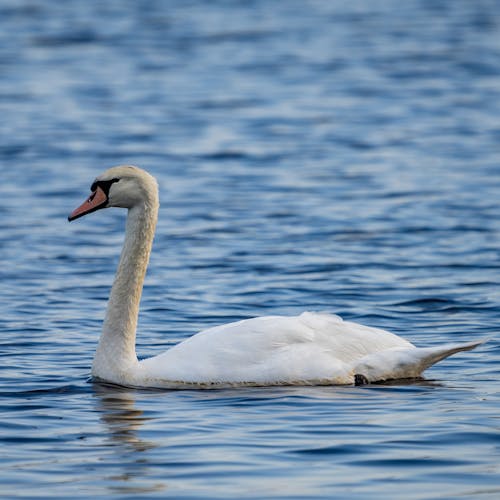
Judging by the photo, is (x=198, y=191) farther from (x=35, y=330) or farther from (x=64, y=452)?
(x=64, y=452)

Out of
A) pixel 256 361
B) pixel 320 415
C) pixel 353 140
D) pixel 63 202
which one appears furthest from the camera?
pixel 353 140

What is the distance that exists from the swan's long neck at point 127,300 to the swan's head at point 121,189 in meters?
0.05

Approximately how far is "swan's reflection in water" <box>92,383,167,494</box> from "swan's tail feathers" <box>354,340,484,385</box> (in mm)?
1554

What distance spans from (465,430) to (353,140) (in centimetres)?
1473

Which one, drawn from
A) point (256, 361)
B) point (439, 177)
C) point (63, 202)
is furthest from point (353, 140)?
point (256, 361)

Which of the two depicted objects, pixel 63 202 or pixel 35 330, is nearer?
pixel 35 330

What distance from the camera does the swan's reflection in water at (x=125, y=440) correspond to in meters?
7.98

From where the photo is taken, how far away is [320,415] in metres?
9.28

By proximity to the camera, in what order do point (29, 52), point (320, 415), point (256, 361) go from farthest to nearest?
point (29, 52) → point (256, 361) → point (320, 415)

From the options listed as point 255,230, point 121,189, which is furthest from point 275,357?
point 255,230

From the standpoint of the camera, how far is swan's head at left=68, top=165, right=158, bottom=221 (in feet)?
34.9

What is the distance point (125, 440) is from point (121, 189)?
7.75ft

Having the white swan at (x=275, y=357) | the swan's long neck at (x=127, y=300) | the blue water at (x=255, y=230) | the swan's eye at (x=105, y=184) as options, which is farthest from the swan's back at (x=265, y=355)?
the swan's eye at (x=105, y=184)

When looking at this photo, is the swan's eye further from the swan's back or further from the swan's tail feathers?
the swan's tail feathers
